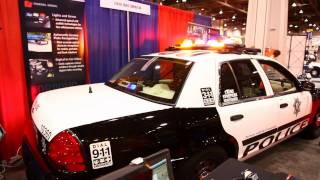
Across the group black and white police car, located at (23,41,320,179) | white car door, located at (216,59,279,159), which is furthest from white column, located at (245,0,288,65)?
white car door, located at (216,59,279,159)

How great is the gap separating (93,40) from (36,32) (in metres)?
0.90

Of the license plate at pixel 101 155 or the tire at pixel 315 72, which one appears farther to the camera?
the tire at pixel 315 72

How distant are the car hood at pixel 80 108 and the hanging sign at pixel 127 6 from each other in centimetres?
219

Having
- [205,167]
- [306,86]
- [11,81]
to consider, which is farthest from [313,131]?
[11,81]

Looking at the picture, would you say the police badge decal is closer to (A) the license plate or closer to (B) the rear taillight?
(A) the license plate

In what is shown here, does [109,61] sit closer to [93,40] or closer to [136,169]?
[93,40]

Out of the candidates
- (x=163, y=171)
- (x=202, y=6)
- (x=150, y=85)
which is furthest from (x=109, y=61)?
(x=202, y=6)

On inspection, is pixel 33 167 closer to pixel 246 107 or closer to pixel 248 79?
pixel 246 107

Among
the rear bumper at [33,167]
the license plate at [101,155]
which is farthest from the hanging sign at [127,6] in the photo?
the license plate at [101,155]

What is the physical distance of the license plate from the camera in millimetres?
1634

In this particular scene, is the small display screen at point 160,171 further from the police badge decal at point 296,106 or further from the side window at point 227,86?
the police badge decal at point 296,106

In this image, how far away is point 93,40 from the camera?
4102 millimetres

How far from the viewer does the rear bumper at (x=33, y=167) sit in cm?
175

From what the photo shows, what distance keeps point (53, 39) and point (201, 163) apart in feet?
8.51
